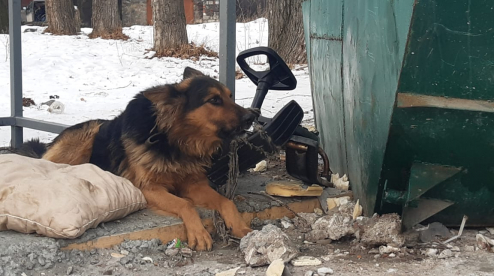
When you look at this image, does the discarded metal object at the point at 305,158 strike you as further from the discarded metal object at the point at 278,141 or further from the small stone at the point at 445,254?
the small stone at the point at 445,254

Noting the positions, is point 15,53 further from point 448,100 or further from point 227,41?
point 448,100

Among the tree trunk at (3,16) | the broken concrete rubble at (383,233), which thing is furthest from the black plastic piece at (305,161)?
the tree trunk at (3,16)

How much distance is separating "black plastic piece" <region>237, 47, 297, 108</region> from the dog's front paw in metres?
1.26

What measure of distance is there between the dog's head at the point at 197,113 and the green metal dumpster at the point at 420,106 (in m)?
0.83

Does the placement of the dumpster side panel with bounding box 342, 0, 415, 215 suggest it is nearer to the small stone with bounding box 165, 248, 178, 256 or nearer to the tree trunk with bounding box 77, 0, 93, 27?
the small stone with bounding box 165, 248, 178, 256

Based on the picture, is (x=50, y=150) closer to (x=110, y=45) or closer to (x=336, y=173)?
(x=336, y=173)

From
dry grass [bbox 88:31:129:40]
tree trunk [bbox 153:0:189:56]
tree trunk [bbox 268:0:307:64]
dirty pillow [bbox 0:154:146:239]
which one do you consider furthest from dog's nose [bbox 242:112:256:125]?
dry grass [bbox 88:31:129:40]

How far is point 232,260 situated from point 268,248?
0.27 meters

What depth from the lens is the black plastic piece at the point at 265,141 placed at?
4.23 m

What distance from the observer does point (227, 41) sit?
Result: 4.74 meters

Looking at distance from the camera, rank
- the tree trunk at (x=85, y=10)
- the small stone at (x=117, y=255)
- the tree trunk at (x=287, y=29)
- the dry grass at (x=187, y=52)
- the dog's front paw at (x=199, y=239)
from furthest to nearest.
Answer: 1. the tree trunk at (x=85, y=10)
2. the dry grass at (x=187, y=52)
3. the tree trunk at (x=287, y=29)
4. the dog's front paw at (x=199, y=239)
5. the small stone at (x=117, y=255)

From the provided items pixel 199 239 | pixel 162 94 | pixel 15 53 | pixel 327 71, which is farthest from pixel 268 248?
pixel 15 53

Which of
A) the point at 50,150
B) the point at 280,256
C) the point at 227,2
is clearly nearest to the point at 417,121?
the point at 280,256

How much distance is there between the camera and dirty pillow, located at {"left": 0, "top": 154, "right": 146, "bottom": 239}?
3338mm
